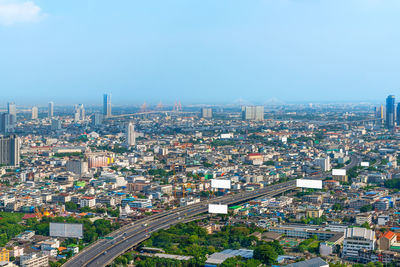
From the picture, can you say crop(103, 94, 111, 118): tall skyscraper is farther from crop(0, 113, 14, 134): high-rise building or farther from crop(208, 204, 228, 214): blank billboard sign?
crop(208, 204, 228, 214): blank billboard sign

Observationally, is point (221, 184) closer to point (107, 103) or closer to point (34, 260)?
point (34, 260)

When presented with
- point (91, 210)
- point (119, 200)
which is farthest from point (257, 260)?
point (119, 200)

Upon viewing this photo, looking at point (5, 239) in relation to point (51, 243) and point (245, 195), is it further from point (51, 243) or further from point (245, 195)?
point (245, 195)

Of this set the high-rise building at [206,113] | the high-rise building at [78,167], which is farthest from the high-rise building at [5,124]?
the high-rise building at [206,113]

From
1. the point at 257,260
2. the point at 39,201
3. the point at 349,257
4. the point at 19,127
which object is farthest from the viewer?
the point at 19,127

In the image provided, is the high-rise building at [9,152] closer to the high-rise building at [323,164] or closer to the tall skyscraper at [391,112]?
the high-rise building at [323,164]

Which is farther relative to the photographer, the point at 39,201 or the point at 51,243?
the point at 39,201

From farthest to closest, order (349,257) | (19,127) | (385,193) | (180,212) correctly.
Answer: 1. (19,127)
2. (385,193)
3. (180,212)
4. (349,257)

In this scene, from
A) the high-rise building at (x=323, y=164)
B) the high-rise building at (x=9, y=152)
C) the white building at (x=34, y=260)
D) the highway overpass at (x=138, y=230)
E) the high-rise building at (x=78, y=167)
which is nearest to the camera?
the white building at (x=34, y=260)
